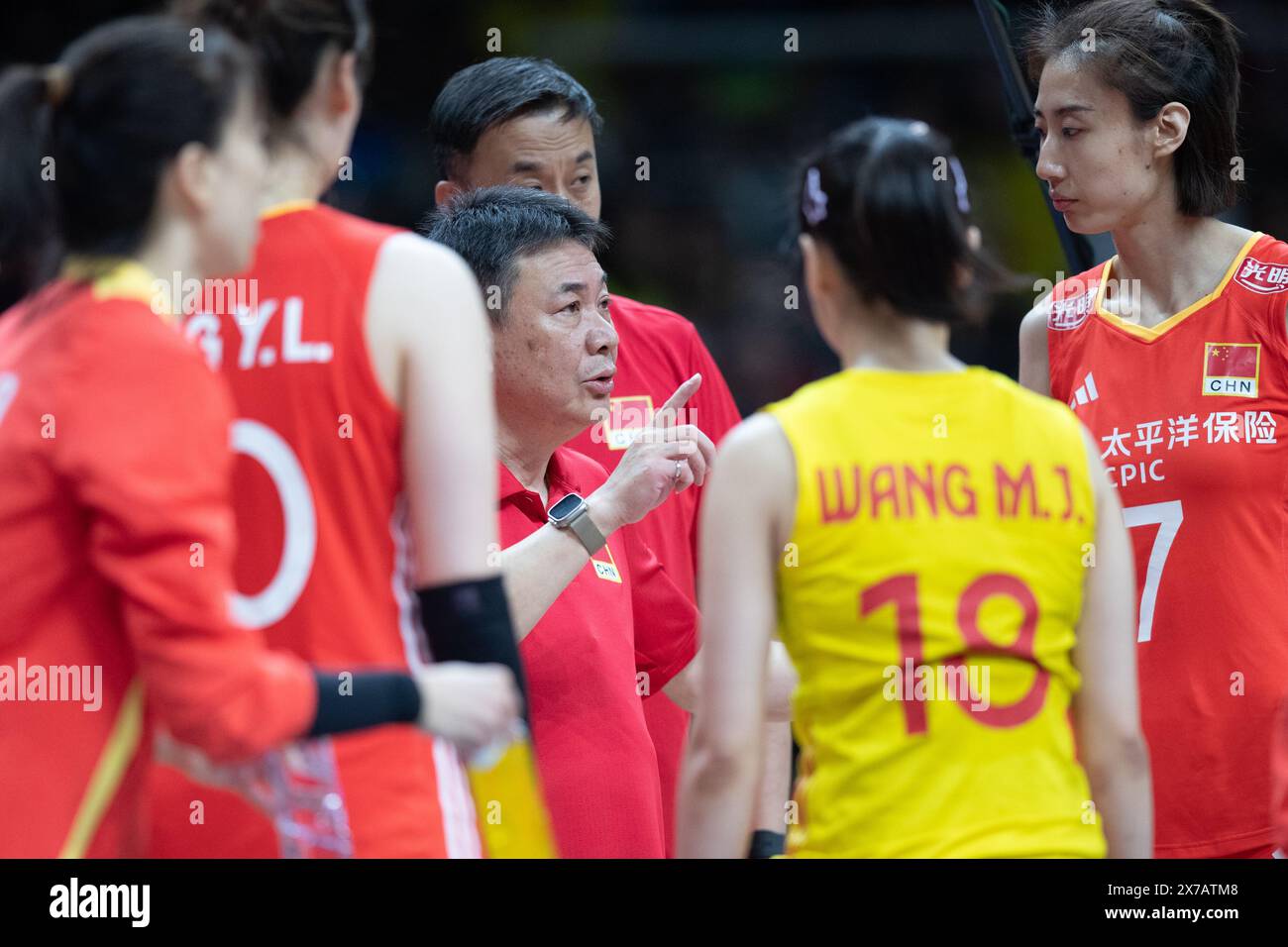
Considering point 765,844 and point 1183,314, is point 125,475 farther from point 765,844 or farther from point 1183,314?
point 1183,314

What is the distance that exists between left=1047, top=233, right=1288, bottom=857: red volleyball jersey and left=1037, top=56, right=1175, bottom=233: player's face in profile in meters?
0.26

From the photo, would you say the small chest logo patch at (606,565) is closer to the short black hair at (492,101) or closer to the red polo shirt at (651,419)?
the red polo shirt at (651,419)

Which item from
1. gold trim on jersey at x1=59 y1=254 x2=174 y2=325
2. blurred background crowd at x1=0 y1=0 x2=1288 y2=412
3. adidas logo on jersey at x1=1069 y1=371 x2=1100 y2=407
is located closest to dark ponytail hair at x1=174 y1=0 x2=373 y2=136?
gold trim on jersey at x1=59 y1=254 x2=174 y2=325

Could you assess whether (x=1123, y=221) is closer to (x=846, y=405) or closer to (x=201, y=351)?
(x=846, y=405)

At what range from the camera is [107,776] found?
1.87m

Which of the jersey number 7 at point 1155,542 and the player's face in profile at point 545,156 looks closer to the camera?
the jersey number 7 at point 1155,542

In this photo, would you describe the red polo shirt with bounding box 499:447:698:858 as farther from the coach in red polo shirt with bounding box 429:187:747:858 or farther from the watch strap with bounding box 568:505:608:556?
the watch strap with bounding box 568:505:608:556

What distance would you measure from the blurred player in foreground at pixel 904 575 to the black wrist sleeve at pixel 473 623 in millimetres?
244

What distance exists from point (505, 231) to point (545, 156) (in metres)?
0.78

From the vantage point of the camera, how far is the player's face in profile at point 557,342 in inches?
113

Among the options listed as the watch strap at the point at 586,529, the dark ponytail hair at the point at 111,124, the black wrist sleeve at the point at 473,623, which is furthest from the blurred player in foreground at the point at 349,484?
the watch strap at the point at 586,529

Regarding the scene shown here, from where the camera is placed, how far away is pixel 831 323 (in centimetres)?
204

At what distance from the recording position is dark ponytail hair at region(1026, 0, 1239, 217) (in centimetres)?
303
